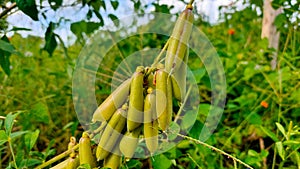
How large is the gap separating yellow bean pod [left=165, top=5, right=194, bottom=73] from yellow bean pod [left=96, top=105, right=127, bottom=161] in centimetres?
10

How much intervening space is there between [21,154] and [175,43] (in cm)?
40

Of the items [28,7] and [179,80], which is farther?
[28,7]

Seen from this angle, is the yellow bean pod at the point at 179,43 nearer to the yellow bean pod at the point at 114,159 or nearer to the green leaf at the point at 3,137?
the yellow bean pod at the point at 114,159

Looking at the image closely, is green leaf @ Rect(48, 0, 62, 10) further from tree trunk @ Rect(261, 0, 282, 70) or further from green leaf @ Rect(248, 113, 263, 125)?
tree trunk @ Rect(261, 0, 282, 70)

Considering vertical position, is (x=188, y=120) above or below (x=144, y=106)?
below

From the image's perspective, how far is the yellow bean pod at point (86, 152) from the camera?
65 cm

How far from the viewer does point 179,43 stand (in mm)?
593

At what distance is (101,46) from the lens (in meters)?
2.00

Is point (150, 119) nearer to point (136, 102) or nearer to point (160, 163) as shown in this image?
point (136, 102)

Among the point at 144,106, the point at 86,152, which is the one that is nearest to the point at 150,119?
the point at 144,106

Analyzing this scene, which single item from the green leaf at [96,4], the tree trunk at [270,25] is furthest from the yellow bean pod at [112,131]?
the tree trunk at [270,25]

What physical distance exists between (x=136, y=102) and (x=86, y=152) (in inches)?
4.8

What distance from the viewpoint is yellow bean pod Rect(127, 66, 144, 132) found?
600mm

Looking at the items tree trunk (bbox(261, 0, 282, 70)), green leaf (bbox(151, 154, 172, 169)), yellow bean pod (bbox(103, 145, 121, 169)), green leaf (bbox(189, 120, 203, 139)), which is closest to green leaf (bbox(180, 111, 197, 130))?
green leaf (bbox(189, 120, 203, 139))
